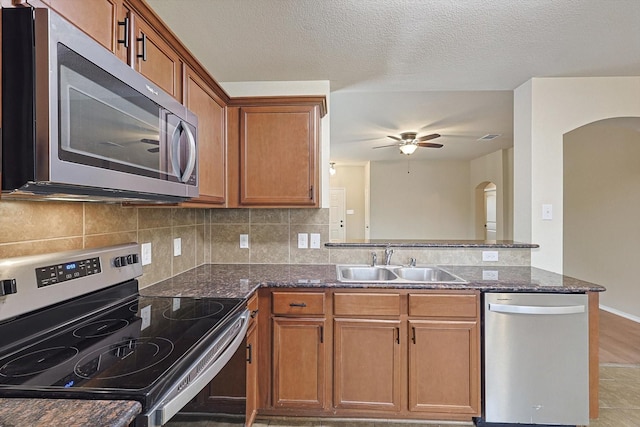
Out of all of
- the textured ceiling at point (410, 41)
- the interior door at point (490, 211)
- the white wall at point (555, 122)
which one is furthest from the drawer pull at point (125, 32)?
the interior door at point (490, 211)

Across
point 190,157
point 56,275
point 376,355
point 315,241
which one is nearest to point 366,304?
point 376,355

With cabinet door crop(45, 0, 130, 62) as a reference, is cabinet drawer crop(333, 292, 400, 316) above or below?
below

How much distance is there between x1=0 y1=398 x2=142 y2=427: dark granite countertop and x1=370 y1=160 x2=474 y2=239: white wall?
280 inches

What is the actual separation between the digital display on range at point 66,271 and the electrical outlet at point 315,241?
1.59 metres

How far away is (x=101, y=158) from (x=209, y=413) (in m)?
1.03

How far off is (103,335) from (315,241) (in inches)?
68.1

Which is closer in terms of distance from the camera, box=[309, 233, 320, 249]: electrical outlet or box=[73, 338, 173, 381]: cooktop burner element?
box=[73, 338, 173, 381]: cooktop burner element

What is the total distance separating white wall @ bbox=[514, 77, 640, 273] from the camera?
105 inches

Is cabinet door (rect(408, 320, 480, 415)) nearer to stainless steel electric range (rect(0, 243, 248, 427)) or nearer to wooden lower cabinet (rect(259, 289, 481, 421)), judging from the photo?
wooden lower cabinet (rect(259, 289, 481, 421))

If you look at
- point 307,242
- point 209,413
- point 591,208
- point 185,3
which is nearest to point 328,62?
point 185,3

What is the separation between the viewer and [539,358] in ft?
6.46

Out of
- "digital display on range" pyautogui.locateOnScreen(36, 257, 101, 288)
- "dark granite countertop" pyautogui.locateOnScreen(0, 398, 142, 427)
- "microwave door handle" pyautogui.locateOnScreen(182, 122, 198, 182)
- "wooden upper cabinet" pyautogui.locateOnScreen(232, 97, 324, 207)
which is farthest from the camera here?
"wooden upper cabinet" pyautogui.locateOnScreen(232, 97, 324, 207)

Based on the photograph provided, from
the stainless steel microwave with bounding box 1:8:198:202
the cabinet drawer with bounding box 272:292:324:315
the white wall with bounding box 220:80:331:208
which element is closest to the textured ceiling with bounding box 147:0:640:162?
the white wall with bounding box 220:80:331:208

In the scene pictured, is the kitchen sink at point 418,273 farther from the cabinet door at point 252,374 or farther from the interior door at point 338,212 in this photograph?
the interior door at point 338,212
